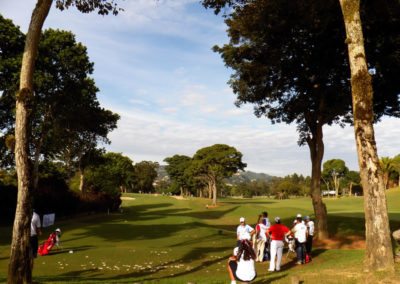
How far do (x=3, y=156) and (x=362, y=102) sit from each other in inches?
1518

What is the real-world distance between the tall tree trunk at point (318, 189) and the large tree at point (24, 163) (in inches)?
804

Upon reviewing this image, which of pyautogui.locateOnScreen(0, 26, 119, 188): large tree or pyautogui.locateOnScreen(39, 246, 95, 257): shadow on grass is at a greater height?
pyautogui.locateOnScreen(0, 26, 119, 188): large tree

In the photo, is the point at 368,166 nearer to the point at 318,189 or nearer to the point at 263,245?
the point at 263,245

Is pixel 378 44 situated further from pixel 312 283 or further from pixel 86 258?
pixel 86 258

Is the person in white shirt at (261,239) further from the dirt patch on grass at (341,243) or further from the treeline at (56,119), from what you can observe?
the treeline at (56,119)

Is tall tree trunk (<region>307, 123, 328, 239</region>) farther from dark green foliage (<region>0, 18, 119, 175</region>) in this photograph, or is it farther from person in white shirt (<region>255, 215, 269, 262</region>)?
dark green foliage (<region>0, 18, 119, 175</region>)

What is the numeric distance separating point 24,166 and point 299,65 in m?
19.6

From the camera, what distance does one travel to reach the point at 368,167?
11.5 meters

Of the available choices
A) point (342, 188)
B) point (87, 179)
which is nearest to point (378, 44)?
point (87, 179)

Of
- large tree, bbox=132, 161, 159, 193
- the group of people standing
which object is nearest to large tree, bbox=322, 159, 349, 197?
large tree, bbox=132, 161, 159, 193

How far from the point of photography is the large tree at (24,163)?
10977 mm

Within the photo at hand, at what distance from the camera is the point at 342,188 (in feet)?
457

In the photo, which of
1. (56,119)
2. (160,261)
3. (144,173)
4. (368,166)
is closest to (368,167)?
(368,166)

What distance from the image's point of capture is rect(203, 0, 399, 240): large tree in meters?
23.0
